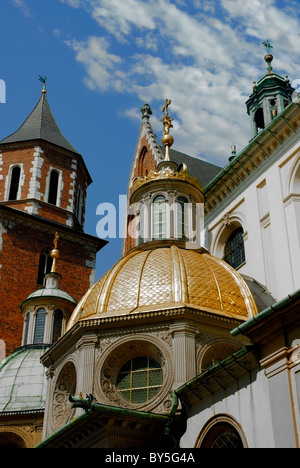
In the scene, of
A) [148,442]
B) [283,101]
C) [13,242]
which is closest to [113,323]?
[148,442]

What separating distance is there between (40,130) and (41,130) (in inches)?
2.4

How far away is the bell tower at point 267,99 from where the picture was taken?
2231 centimetres

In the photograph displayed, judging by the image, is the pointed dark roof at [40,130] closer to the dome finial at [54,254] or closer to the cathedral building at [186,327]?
the dome finial at [54,254]

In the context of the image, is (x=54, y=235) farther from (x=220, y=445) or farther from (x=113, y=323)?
(x=220, y=445)

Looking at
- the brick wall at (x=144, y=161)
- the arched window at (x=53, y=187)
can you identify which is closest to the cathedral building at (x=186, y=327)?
the brick wall at (x=144, y=161)

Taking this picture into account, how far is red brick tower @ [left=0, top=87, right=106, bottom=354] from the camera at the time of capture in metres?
26.3

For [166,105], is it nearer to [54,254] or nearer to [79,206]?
[54,254]

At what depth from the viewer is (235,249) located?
19.8 meters

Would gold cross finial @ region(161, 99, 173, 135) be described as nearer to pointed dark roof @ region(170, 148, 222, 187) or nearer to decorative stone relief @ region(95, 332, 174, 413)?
pointed dark roof @ region(170, 148, 222, 187)

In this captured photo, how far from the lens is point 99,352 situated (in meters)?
13.0

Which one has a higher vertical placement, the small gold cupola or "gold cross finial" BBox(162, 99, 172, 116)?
"gold cross finial" BBox(162, 99, 172, 116)

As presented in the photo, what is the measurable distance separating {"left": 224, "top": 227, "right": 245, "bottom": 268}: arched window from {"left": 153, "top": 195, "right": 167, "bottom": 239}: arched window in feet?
9.83

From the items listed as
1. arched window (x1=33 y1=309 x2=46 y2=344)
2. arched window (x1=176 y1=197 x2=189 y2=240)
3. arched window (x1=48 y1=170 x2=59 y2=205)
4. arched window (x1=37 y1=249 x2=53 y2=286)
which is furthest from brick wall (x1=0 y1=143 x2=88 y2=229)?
arched window (x1=176 y1=197 x2=189 y2=240)
